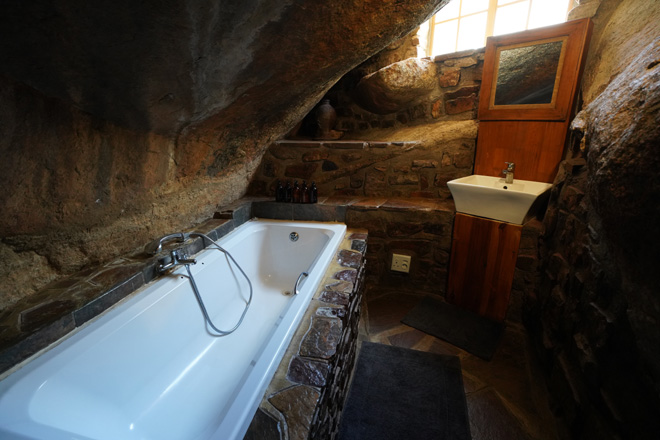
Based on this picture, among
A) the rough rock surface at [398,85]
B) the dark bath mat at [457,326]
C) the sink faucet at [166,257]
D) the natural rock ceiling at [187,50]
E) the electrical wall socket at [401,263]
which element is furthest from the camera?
the rough rock surface at [398,85]

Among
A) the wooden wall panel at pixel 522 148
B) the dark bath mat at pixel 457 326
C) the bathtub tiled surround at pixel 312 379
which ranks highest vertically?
the wooden wall panel at pixel 522 148

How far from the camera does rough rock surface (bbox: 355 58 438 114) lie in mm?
2416

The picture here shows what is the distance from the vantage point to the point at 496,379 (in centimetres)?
153

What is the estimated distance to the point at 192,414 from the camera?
118cm

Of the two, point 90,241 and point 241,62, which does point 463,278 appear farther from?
point 90,241

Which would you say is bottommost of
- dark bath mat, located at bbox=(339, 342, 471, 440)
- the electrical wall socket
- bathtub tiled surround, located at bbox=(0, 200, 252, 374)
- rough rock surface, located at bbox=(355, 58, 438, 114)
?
dark bath mat, located at bbox=(339, 342, 471, 440)

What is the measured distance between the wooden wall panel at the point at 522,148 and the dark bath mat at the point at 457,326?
97cm

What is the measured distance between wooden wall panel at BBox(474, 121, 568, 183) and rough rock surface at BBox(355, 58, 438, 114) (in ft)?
2.13

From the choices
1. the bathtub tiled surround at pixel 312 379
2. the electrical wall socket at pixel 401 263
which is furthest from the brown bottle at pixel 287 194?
the bathtub tiled surround at pixel 312 379

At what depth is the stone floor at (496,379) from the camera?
4.23ft

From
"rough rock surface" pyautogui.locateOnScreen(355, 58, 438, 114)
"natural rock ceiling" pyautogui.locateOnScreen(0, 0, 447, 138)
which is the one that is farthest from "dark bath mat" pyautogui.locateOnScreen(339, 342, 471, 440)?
"rough rock surface" pyautogui.locateOnScreen(355, 58, 438, 114)

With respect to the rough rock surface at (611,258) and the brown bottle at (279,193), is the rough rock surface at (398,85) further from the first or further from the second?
the brown bottle at (279,193)

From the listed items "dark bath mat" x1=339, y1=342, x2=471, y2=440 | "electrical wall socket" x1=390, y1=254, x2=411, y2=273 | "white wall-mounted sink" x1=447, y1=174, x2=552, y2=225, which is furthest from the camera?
"electrical wall socket" x1=390, y1=254, x2=411, y2=273

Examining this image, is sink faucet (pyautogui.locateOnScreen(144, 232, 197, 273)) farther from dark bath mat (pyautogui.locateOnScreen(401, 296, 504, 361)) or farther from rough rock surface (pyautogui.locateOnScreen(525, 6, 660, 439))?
rough rock surface (pyautogui.locateOnScreen(525, 6, 660, 439))
